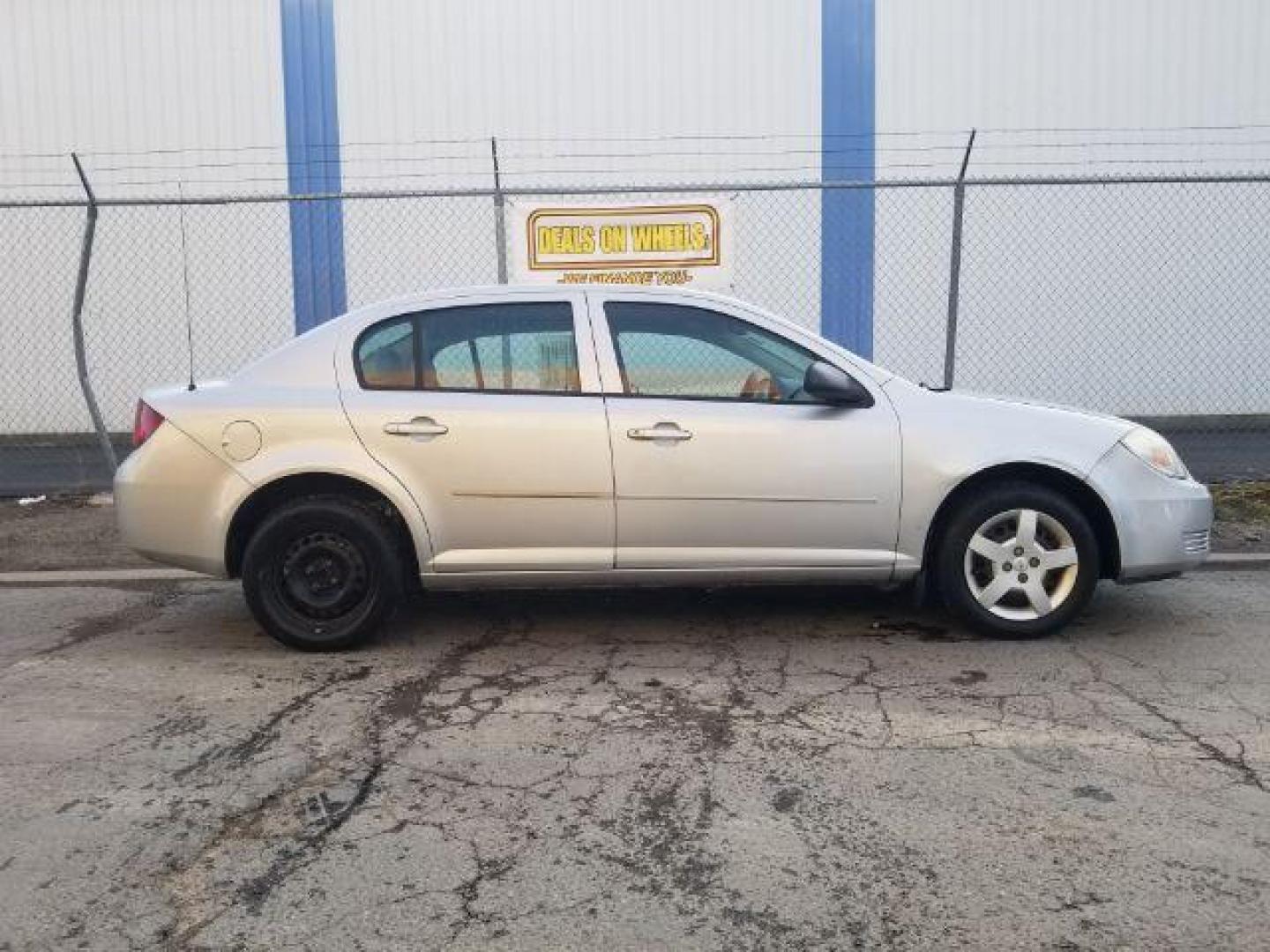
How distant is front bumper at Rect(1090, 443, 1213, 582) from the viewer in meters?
5.25

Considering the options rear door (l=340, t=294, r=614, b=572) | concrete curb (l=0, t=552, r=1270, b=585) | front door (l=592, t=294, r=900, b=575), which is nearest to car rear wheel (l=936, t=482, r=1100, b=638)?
front door (l=592, t=294, r=900, b=575)

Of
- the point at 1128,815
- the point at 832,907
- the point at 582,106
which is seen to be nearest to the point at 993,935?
the point at 832,907

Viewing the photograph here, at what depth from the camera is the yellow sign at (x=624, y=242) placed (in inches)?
333

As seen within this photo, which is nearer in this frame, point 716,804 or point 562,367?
point 716,804

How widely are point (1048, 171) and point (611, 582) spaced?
29.5 ft

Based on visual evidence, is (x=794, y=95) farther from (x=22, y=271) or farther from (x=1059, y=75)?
(x=22, y=271)

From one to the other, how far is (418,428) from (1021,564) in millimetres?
2754

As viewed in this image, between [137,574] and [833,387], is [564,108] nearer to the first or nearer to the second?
[137,574]

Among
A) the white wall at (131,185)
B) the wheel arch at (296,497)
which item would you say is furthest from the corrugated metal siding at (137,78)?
the wheel arch at (296,497)

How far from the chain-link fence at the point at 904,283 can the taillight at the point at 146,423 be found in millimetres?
7197

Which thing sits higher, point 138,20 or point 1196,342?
point 138,20

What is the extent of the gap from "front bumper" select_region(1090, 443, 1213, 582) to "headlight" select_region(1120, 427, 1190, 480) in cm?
4

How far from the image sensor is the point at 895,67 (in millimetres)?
12250

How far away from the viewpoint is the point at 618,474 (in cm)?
521
